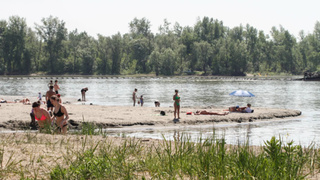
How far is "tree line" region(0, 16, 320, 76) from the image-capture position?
420ft

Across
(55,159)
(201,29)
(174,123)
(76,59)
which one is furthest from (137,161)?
(201,29)

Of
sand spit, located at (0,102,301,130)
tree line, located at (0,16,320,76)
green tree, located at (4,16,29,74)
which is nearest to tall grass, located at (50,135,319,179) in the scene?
sand spit, located at (0,102,301,130)

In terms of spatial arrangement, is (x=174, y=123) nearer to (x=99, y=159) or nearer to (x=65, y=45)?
(x=99, y=159)

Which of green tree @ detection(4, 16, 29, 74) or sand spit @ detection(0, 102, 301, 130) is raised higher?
green tree @ detection(4, 16, 29, 74)

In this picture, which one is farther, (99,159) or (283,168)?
(99,159)

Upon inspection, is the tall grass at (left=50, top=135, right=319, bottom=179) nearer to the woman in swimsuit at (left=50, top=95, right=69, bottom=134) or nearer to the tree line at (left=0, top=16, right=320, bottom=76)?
the woman in swimsuit at (left=50, top=95, right=69, bottom=134)

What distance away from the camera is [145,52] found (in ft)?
455

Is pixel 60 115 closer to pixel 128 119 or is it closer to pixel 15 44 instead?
pixel 128 119

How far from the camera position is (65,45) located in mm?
135375

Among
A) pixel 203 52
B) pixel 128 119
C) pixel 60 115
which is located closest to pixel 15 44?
pixel 203 52

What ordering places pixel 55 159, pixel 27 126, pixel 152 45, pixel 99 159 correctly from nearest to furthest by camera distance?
pixel 99 159, pixel 55 159, pixel 27 126, pixel 152 45

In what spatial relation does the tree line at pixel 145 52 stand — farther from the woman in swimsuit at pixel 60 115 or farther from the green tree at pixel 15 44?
the woman in swimsuit at pixel 60 115

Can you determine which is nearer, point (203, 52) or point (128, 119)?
point (128, 119)

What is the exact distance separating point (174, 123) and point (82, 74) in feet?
385
